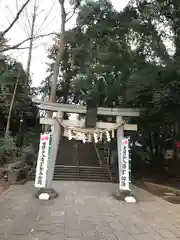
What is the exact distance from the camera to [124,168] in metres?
8.60

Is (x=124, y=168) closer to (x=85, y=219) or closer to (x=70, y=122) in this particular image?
(x=70, y=122)

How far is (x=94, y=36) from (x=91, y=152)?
9.96m

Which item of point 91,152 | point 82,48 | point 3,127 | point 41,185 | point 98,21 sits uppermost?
point 98,21

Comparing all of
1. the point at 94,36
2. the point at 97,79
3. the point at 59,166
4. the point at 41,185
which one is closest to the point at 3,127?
the point at 59,166

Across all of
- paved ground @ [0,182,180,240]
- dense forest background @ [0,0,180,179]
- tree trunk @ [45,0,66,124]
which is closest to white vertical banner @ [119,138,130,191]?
paved ground @ [0,182,180,240]

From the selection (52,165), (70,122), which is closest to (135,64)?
(70,122)

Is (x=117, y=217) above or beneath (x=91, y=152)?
beneath

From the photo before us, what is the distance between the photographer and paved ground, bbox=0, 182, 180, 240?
461 cm

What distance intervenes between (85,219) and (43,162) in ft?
10.2

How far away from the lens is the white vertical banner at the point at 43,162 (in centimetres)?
815

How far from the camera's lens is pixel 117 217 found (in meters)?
6.02

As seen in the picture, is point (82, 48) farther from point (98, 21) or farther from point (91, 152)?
point (91, 152)

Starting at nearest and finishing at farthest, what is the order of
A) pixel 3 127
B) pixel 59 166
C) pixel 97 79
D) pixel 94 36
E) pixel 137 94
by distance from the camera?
pixel 137 94
pixel 94 36
pixel 97 79
pixel 59 166
pixel 3 127

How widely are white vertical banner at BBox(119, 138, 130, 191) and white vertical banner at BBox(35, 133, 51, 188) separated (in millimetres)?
2580
